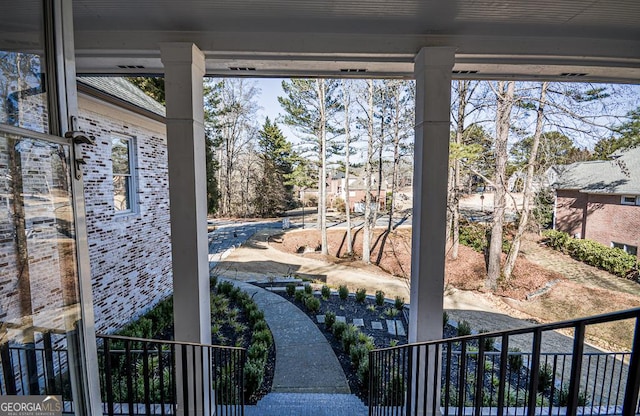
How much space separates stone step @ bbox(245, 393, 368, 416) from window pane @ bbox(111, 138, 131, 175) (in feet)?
14.3

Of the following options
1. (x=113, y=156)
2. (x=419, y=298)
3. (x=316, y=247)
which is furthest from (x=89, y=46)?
(x=316, y=247)

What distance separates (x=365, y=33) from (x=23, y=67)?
2.16 meters

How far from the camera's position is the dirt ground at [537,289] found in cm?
637

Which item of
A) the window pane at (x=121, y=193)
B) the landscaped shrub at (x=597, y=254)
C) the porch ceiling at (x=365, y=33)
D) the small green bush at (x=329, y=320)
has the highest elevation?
the porch ceiling at (x=365, y=33)

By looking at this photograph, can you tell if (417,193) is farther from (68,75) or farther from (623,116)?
(623,116)

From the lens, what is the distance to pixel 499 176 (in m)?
8.08

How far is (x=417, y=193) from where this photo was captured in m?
2.42

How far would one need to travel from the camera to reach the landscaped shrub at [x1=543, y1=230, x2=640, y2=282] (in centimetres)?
807

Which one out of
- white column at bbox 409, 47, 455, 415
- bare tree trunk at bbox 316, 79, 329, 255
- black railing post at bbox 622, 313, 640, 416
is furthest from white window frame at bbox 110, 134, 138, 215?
bare tree trunk at bbox 316, 79, 329, 255

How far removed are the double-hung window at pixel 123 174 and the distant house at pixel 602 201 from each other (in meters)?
12.0

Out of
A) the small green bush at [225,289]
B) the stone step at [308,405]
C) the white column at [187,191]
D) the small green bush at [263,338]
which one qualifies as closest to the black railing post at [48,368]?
the white column at [187,191]

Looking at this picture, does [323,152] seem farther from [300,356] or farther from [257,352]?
[257,352]

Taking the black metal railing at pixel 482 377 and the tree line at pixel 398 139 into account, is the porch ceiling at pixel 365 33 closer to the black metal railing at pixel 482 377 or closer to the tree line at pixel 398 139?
the black metal railing at pixel 482 377

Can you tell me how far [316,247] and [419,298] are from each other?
36.0ft
